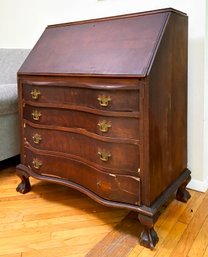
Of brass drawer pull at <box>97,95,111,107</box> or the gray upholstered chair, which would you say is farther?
the gray upholstered chair

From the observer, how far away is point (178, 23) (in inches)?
52.1

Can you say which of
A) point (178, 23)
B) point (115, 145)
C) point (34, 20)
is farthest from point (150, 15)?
point (34, 20)

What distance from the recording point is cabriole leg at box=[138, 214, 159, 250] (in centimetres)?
117

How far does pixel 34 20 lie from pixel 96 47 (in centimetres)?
127

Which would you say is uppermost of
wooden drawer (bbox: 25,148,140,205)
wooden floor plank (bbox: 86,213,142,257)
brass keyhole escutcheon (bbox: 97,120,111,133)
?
brass keyhole escutcheon (bbox: 97,120,111,133)

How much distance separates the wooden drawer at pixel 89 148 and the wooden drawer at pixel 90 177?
1.5 inches

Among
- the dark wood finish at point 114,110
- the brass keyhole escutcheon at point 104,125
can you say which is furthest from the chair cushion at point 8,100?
the brass keyhole escutcheon at point 104,125

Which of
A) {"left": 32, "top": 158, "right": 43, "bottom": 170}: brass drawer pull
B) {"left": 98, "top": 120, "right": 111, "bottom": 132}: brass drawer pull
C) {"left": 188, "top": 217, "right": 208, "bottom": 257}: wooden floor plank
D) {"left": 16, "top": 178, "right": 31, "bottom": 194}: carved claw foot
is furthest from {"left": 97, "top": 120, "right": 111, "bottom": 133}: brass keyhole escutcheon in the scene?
{"left": 16, "top": 178, "right": 31, "bottom": 194}: carved claw foot

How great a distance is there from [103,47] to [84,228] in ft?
2.87

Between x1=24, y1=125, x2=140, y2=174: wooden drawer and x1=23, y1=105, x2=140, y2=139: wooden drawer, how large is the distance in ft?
0.14

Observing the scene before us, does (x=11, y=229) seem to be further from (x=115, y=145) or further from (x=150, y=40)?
(x=150, y=40)

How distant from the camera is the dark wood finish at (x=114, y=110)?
114 centimetres

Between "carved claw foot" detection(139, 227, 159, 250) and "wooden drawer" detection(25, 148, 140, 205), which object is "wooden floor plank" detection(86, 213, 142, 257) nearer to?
"carved claw foot" detection(139, 227, 159, 250)

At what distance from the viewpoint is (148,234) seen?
47.2 inches
